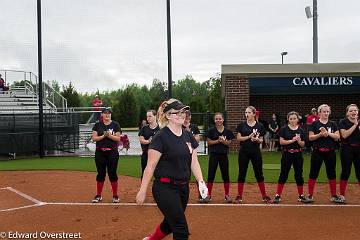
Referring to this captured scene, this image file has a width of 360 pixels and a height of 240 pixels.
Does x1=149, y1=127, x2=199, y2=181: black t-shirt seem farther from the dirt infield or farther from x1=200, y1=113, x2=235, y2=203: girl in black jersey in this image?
x1=200, y1=113, x2=235, y2=203: girl in black jersey

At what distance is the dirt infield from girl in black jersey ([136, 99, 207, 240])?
1.65 m

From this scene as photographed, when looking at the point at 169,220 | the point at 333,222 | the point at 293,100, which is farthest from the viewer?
the point at 293,100

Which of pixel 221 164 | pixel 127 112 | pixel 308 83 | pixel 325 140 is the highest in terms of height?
pixel 308 83

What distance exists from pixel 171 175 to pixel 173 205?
12.9 inches

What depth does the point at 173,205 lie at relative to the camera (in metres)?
4.72

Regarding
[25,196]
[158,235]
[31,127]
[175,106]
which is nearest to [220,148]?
[158,235]

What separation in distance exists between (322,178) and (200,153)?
8.40 metres

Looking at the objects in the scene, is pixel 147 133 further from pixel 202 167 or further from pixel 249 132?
pixel 202 167

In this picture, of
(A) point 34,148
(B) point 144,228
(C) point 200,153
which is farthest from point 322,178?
(A) point 34,148

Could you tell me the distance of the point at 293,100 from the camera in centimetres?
2083

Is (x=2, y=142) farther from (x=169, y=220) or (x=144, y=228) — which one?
(x=169, y=220)

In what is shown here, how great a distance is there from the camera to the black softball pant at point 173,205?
4.64 m

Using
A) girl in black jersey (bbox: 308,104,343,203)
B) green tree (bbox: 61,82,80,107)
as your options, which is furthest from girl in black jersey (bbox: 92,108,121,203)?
green tree (bbox: 61,82,80,107)

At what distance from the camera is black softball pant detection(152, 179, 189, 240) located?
4641 mm
